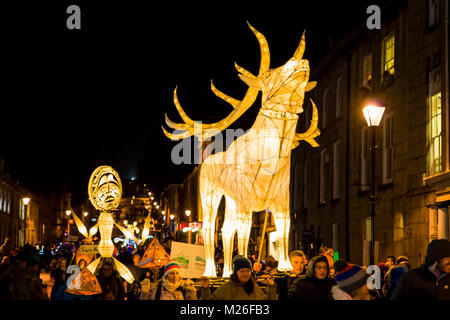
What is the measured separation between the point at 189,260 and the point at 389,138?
14814mm

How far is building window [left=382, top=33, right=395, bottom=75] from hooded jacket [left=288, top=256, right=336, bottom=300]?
59.1ft

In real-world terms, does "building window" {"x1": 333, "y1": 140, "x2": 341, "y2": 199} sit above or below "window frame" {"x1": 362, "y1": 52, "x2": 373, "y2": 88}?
below

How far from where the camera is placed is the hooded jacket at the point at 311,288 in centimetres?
791

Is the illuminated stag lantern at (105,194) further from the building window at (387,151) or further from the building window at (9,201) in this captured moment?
the building window at (9,201)

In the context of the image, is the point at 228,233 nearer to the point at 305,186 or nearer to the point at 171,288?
the point at 171,288

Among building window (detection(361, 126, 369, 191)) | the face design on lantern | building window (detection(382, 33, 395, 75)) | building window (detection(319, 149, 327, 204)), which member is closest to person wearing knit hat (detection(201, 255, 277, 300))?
the face design on lantern

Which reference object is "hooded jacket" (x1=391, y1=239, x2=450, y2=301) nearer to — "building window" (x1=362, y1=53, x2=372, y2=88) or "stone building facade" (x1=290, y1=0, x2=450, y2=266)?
"stone building facade" (x1=290, y1=0, x2=450, y2=266)

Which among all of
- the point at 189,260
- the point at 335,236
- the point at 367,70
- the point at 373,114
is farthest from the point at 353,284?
the point at 335,236

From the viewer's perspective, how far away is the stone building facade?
20734mm

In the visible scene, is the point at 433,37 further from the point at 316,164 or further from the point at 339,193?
the point at 316,164

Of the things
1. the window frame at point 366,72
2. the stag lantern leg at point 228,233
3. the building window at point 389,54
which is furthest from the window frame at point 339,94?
the stag lantern leg at point 228,233
